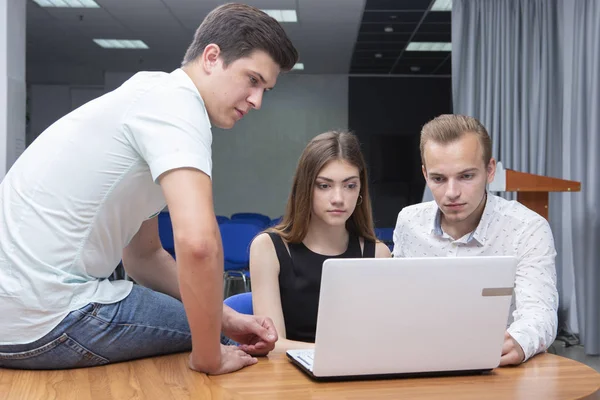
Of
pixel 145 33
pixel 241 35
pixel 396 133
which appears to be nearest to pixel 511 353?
pixel 241 35

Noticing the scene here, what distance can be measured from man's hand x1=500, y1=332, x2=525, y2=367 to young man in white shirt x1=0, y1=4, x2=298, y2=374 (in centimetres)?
51

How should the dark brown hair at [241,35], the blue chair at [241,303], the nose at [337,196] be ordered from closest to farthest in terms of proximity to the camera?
the dark brown hair at [241,35] → the blue chair at [241,303] → the nose at [337,196]

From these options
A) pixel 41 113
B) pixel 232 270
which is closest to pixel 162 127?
pixel 232 270

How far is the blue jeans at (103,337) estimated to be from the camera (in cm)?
127

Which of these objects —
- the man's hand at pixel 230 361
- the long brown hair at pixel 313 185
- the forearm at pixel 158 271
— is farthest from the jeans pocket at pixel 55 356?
the long brown hair at pixel 313 185

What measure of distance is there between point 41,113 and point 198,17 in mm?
4782

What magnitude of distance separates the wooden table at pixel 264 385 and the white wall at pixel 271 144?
29.1 feet

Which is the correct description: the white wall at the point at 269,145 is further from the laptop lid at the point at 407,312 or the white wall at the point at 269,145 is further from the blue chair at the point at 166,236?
the laptop lid at the point at 407,312

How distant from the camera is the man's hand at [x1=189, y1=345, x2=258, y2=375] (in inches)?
49.5

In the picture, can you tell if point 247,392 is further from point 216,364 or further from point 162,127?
point 162,127

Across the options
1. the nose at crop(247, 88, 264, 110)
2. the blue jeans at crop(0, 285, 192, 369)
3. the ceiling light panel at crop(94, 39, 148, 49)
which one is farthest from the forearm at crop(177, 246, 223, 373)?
the ceiling light panel at crop(94, 39, 148, 49)

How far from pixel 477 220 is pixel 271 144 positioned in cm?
833

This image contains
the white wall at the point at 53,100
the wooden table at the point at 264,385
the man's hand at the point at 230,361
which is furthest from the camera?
the white wall at the point at 53,100

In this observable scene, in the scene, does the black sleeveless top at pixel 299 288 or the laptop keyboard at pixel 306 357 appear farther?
the black sleeveless top at pixel 299 288
